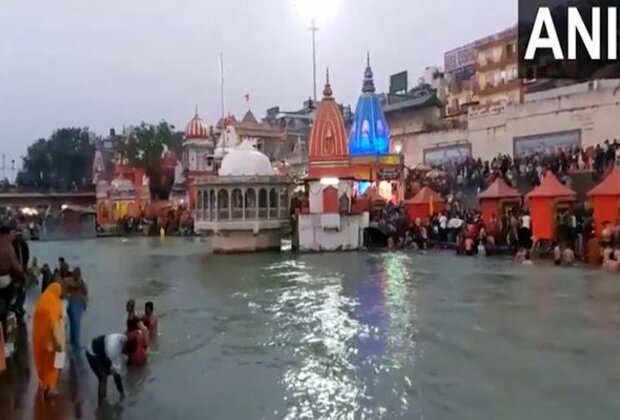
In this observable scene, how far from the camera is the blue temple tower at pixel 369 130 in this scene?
129ft

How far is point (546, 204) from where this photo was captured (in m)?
22.6

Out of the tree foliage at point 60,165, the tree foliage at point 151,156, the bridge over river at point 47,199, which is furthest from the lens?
the tree foliage at point 60,165

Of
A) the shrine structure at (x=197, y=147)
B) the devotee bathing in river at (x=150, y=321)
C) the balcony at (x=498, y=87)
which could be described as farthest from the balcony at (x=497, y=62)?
the devotee bathing in river at (x=150, y=321)

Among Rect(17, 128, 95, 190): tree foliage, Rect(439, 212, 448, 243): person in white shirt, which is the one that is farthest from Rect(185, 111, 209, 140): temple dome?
Rect(439, 212, 448, 243): person in white shirt

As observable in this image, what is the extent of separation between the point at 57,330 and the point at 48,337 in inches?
4.1

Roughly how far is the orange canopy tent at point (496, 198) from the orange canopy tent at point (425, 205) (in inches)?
171

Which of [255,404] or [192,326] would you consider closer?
[255,404]

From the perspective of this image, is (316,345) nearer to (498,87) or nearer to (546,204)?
(546,204)

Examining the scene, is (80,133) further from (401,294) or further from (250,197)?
(401,294)

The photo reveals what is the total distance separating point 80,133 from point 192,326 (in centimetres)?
9363

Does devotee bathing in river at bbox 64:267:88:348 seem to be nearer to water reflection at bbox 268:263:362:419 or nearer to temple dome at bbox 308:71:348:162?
water reflection at bbox 268:263:362:419

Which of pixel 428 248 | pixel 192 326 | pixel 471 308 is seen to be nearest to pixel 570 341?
pixel 471 308

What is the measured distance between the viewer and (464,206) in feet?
108

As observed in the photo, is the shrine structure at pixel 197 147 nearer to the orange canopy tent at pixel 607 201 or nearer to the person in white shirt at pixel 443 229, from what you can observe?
the person in white shirt at pixel 443 229
